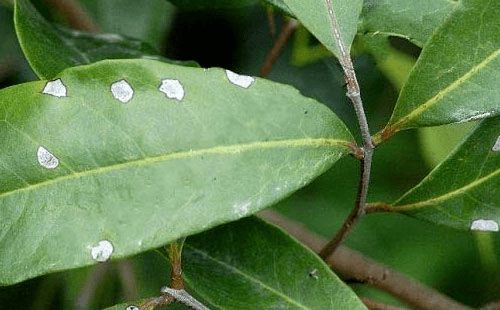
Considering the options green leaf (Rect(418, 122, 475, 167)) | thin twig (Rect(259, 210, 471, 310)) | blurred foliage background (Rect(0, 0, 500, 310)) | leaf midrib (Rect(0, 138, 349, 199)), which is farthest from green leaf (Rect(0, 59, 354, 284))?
green leaf (Rect(418, 122, 475, 167))

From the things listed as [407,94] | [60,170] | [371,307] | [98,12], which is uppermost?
[407,94]

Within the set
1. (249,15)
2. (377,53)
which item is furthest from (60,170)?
(249,15)

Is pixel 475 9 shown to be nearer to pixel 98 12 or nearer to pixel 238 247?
pixel 238 247

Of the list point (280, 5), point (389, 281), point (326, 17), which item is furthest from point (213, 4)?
point (389, 281)

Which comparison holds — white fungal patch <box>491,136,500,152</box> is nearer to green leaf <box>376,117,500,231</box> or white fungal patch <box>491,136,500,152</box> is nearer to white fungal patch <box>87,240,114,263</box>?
green leaf <box>376,117,500,231</box>

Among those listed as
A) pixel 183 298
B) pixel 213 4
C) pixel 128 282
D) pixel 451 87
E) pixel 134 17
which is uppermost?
pixel 451 87

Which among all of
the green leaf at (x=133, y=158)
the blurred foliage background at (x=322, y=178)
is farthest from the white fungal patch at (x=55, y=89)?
the blurred foliage background at (x=322, y=178)

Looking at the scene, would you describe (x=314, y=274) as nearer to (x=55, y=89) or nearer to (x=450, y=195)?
(x=450, y=195)
